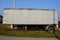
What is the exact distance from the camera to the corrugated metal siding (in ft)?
92.2

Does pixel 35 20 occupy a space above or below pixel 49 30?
above

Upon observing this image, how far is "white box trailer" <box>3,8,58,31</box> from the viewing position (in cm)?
2812

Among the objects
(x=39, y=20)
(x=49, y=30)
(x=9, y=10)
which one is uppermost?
(x=9, y=10)

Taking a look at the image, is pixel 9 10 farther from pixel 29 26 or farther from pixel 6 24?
pixel 29 26

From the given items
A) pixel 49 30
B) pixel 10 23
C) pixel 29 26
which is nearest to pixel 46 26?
pixel 49 30

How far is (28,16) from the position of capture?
28469 mm

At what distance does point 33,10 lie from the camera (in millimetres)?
28531

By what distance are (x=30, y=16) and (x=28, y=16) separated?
1.26ft

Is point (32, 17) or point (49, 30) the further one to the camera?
point (32, 17)

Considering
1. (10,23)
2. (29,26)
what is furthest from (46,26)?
(10,23)

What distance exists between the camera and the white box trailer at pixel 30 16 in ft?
92.3

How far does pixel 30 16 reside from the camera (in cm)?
2852

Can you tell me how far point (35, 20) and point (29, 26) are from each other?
194 cm

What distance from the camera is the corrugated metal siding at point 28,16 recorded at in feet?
92.2
